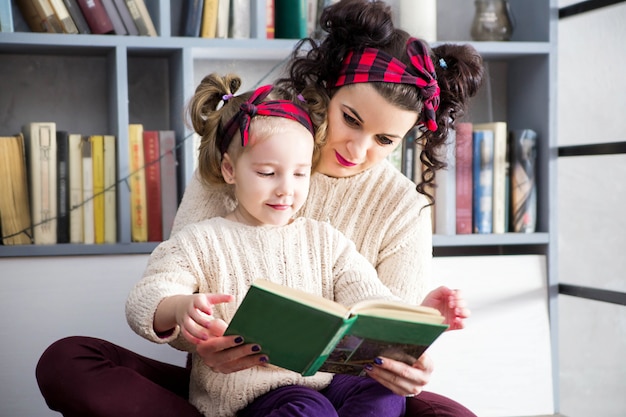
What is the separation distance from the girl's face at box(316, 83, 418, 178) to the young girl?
0.09 m

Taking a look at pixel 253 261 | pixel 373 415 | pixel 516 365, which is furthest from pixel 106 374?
pixel 516 365

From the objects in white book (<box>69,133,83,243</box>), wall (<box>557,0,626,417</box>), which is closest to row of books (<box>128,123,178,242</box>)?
white book (<box>69,133,83,243</box>)

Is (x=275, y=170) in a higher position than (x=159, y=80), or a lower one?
lower

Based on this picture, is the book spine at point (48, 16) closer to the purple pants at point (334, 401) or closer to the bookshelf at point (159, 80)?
the bookshelf at point (159, 80)

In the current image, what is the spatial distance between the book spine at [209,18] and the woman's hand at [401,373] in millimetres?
1058

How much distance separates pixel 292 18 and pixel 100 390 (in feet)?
3.59

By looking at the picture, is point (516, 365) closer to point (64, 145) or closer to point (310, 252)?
point (310, 252)

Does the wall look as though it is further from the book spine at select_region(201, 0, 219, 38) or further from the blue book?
the book spine at select_region(201, 0, 219, 38)

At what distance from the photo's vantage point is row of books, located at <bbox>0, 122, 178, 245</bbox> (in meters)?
1.91

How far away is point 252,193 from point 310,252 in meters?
0.14

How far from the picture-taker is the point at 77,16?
76.3 inches

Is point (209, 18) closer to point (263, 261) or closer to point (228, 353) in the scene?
point (263, 261)

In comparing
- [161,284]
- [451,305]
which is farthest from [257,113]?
[451,305]

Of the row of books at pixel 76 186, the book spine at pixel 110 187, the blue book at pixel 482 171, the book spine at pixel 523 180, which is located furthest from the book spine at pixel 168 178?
the book spine at pixel 523 180
